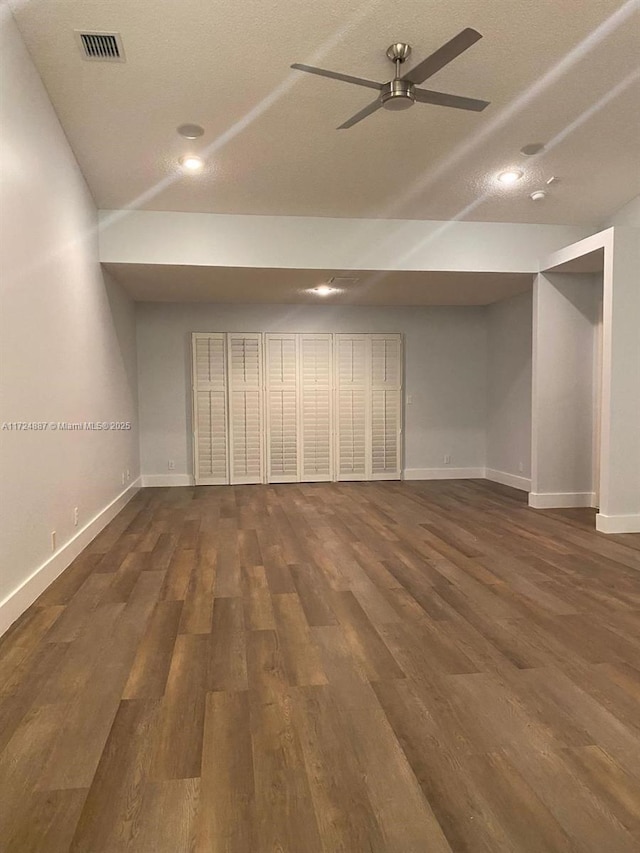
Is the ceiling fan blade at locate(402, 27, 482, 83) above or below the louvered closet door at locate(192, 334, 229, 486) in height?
above

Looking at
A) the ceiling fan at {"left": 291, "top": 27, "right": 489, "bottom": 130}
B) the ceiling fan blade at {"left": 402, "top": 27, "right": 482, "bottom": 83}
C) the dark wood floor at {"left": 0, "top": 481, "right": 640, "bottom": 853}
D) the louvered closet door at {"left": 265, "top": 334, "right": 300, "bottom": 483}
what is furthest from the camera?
the louvered closet door at {"left": 265, "top": 334, "right": 300, "bottom": 483}

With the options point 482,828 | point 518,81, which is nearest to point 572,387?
point 518,81

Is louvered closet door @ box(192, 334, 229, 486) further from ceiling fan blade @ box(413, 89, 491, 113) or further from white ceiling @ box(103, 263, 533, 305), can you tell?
ceiling fan blade @ box(413, 89, 491, 113)

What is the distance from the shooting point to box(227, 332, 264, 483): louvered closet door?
7309 mm

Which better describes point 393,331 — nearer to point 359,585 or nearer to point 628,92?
point 628,92

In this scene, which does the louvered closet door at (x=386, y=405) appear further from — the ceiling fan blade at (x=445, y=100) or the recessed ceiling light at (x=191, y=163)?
the ceiling fan blade at (x=445, y=100)

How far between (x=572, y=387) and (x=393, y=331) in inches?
106

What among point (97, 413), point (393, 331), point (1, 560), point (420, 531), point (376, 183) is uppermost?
point (376, 183)

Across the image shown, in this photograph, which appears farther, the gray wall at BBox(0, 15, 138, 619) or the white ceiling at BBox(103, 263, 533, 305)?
the white ceiling at BBox(103, 263, 533, 305)

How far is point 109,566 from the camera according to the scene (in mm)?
3637

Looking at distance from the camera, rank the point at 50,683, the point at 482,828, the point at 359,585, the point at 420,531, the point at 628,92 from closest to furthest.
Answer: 1. the point at 482,828
2. the point at 50,683
3. the point at 359,585
4. the point at 628,92
5. the point at 420,531

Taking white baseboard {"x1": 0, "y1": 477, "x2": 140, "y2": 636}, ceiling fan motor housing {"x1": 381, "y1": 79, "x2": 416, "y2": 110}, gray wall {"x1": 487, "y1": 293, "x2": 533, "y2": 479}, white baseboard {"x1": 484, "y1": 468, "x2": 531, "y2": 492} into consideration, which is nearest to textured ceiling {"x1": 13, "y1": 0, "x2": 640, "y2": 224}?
ceiling fan motor housing {"x1": 381, "y1": 79, "x2": 416, "y2": 110}

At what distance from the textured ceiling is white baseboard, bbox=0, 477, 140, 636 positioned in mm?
2786

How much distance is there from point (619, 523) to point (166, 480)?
5.27 metres
